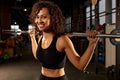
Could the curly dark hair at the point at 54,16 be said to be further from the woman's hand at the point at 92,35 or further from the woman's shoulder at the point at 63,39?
the woman's hand at the point at 92,35

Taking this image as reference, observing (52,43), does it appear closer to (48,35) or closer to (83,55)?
(48,35)

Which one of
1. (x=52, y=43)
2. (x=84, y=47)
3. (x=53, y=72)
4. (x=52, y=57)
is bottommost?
(x=84, y=47)

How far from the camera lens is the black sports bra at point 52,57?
152cm

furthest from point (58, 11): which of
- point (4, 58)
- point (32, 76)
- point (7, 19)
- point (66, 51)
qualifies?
point (7, 19)

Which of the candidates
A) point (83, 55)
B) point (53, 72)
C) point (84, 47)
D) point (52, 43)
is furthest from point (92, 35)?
point (84, 47)

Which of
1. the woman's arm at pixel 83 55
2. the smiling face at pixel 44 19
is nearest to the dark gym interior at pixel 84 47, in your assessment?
the smiling face at pixel 44 19

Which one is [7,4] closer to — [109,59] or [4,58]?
[4,58]

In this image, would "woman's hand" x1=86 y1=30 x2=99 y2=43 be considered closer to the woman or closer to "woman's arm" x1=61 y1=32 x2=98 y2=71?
"woman's arm" x1=61 y1=32 x2=98 y2=71

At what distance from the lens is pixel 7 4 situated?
1039 cm

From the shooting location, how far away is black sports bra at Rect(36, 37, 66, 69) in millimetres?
1518

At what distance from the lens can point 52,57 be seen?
152 centimetres

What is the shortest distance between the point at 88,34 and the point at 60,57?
308mm

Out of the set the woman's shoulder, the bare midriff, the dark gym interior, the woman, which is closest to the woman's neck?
the woman

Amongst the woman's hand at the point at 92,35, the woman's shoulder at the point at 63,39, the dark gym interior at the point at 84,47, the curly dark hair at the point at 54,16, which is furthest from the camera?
the dark gym interior at the point at 84,47
